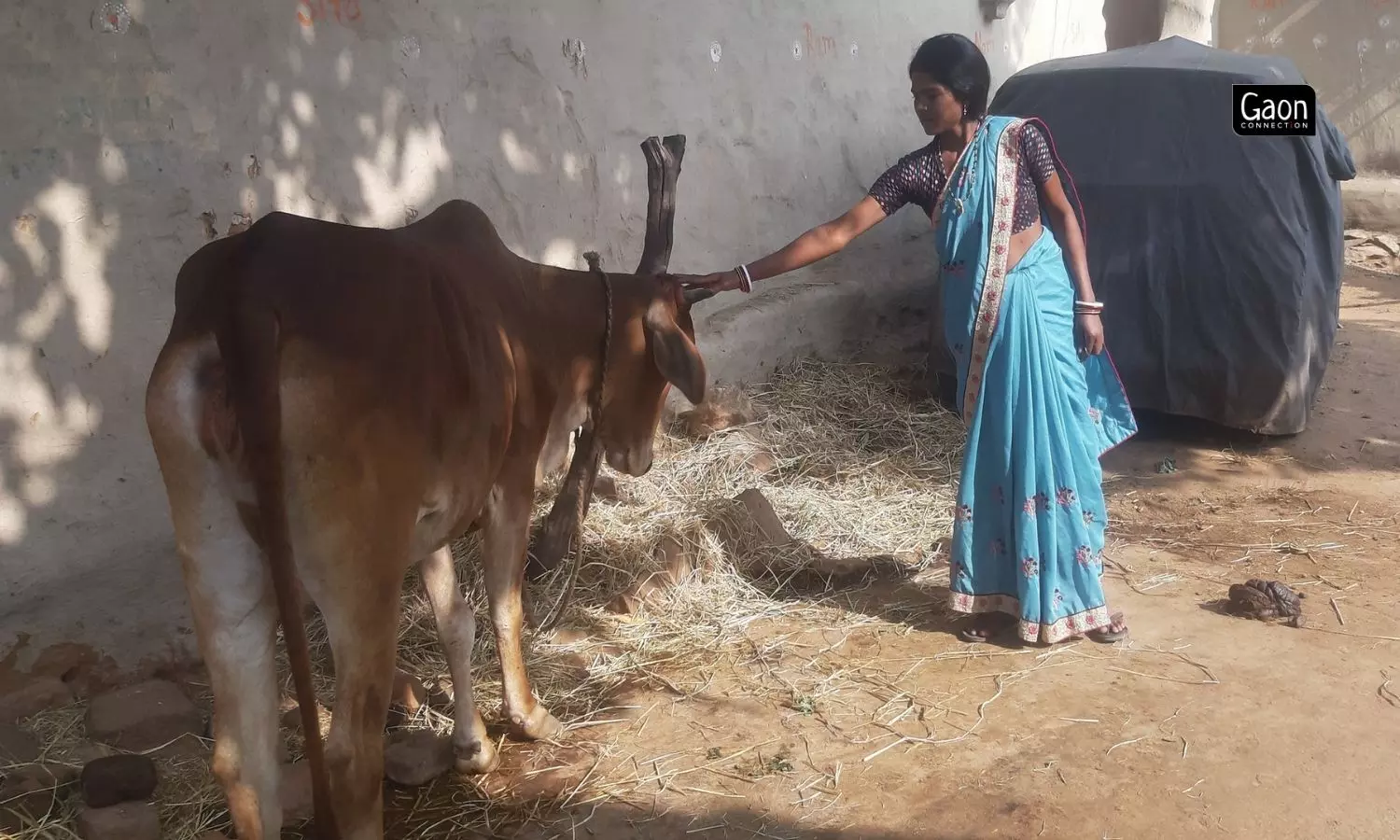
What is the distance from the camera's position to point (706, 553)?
4473 millimetres

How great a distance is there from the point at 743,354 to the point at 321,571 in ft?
13.0

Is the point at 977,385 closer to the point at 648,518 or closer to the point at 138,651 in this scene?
the point at 648,518

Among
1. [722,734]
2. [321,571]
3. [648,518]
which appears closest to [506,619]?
[722,734]

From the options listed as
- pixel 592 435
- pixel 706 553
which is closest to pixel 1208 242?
pixel 706 553

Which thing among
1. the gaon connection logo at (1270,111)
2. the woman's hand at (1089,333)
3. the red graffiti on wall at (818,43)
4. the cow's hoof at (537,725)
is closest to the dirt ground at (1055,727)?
the cow's hoof at (537,725)

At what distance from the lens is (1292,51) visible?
1155 centimetres

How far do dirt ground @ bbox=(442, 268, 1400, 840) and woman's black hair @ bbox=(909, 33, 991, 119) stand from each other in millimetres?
1865

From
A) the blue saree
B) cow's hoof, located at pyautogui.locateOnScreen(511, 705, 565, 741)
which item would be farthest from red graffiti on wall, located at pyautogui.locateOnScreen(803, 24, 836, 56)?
cow's hoof, located at pyautogui.locateOnScreen(511, 705, 565, 741)

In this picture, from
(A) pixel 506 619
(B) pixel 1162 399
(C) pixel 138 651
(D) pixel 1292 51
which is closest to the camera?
(A) pixel 506 619

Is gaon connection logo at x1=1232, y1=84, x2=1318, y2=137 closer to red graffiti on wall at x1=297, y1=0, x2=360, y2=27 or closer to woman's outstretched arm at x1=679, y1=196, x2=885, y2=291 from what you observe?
woman's outstretched arm at x1=679, y1=196, x2=885, y2=291

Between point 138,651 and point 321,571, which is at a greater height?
point 321,571

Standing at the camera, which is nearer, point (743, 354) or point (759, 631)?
point (759, 631)

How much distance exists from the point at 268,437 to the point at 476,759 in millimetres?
1408

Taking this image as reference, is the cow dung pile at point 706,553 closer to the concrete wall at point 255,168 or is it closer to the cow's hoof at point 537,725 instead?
the cow's hoof at point 537,725
